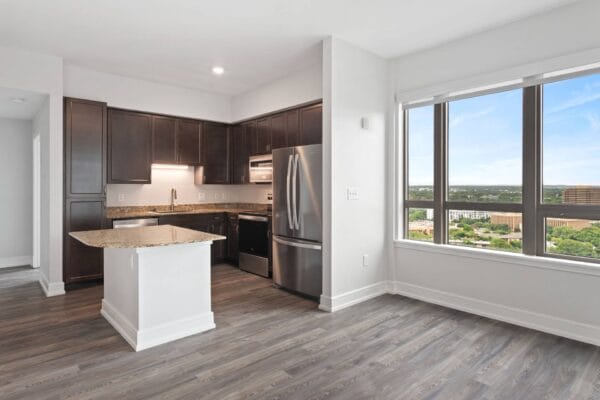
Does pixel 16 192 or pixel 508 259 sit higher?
pixel 16 192

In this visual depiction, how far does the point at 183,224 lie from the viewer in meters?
5.27

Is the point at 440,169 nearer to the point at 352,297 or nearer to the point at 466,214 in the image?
the point at 466,214

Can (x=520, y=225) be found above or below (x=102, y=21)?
below

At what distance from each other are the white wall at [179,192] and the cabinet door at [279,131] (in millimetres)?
1020

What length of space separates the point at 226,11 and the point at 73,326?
125 inches

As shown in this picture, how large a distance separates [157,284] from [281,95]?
3.20 m

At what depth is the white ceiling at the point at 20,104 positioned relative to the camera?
4.09m

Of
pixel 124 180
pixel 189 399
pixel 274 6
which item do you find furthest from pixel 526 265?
pixel 124 180

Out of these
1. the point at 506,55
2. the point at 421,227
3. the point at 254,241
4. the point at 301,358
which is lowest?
the point at 301,358

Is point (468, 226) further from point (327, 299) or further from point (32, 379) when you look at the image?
point (32, 379)

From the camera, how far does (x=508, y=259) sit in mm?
3328

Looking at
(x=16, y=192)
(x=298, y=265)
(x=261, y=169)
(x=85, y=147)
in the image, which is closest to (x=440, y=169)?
(x=298, y=265)

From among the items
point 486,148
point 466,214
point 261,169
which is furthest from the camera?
point 261,169

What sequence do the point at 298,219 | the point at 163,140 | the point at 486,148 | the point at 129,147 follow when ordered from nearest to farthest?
the point at 486,148 < the point at 298,219 < the point at 129,147 < the point at 163,140
